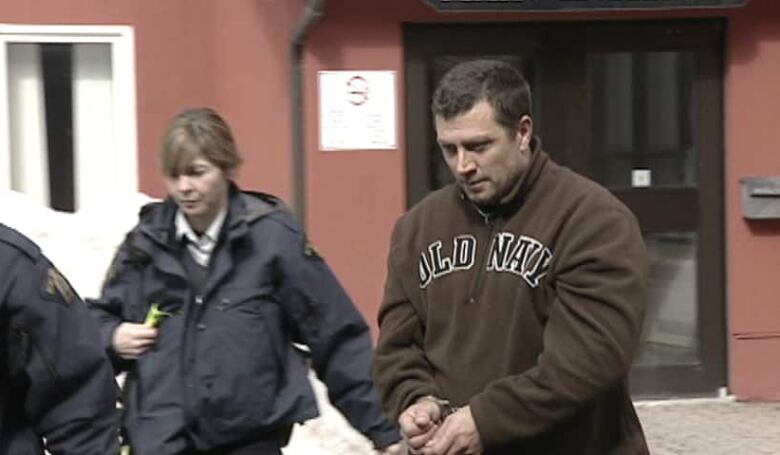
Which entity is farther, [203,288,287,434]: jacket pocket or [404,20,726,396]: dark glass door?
[404,20,726,396]: dark glass door

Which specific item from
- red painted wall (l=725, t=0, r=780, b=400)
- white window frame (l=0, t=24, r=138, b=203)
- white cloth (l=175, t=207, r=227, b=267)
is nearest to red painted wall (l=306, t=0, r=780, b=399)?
red painted wall (l=725, t=0, r=780, b=400)

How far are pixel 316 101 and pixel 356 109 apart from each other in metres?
0.22

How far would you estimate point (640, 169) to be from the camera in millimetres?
9273

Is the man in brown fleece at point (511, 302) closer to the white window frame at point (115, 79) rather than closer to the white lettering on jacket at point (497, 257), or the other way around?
the white lettering on jacket at point (497, 257)

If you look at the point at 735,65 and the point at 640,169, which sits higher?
the point at 735,65

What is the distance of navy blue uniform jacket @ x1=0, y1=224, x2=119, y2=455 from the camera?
312 cm

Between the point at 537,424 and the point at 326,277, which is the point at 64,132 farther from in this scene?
the point at 537,424

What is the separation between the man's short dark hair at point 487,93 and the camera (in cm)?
334

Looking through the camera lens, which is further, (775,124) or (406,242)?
(775,124)

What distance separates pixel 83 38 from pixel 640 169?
3.22m

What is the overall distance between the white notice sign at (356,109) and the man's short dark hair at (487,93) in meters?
5.43

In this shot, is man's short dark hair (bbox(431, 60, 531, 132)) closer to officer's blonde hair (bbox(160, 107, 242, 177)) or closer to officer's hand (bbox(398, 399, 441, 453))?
officer's hand (bbox(398, 399, 441, 453))

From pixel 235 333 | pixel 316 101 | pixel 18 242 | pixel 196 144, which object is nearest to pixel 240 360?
pixel 235 333

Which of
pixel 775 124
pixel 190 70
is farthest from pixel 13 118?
pixel 775 124
